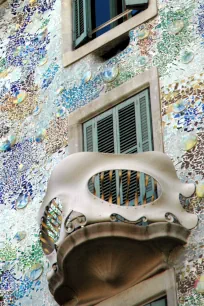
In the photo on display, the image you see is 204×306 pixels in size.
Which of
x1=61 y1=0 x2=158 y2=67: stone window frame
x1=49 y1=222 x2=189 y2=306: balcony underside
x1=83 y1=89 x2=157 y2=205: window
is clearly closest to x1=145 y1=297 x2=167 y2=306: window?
x1=49 y1=222 x2=189 y2=306: balcony underside

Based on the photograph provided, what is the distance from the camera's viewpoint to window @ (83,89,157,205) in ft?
52.3

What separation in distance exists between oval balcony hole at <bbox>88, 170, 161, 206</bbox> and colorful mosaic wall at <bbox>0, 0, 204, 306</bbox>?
1.25 feet

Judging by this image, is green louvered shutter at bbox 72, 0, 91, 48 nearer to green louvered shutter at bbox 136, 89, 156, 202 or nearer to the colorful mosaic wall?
the colorful mosaic wall

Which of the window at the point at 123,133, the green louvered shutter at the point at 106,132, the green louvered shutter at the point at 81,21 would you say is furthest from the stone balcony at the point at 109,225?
the green louvered shutter at the point at 81,21

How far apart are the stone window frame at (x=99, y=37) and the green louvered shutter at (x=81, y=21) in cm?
7

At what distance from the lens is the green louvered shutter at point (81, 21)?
17.7 m

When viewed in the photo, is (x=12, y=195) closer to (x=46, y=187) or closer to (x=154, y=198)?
(x=46, y=187)

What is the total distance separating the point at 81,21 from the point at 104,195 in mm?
2859

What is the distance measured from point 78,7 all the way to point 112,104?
1.85 metres

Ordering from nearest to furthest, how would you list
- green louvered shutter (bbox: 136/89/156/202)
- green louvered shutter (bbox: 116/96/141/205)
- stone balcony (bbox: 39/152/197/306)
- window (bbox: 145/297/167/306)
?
window (bbox: 145/297/167/306) → stone balcony (bbox: 39/152/197/306) → green louvered shutter (bbox: 136/89/156/202) → green louvered shutter (bbox: 116/96/141/205)

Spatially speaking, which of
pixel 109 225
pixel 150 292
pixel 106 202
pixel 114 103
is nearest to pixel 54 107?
pixel 114 103

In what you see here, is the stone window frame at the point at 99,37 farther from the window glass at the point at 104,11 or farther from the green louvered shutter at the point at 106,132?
the green louvered shutter at the point at 106,132

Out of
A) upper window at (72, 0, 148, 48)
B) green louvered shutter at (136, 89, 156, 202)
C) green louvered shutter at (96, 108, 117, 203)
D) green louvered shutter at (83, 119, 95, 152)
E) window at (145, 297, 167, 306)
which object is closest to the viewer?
window at (145, 297, 167, 306)

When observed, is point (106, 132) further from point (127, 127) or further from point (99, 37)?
point (99, 37)
